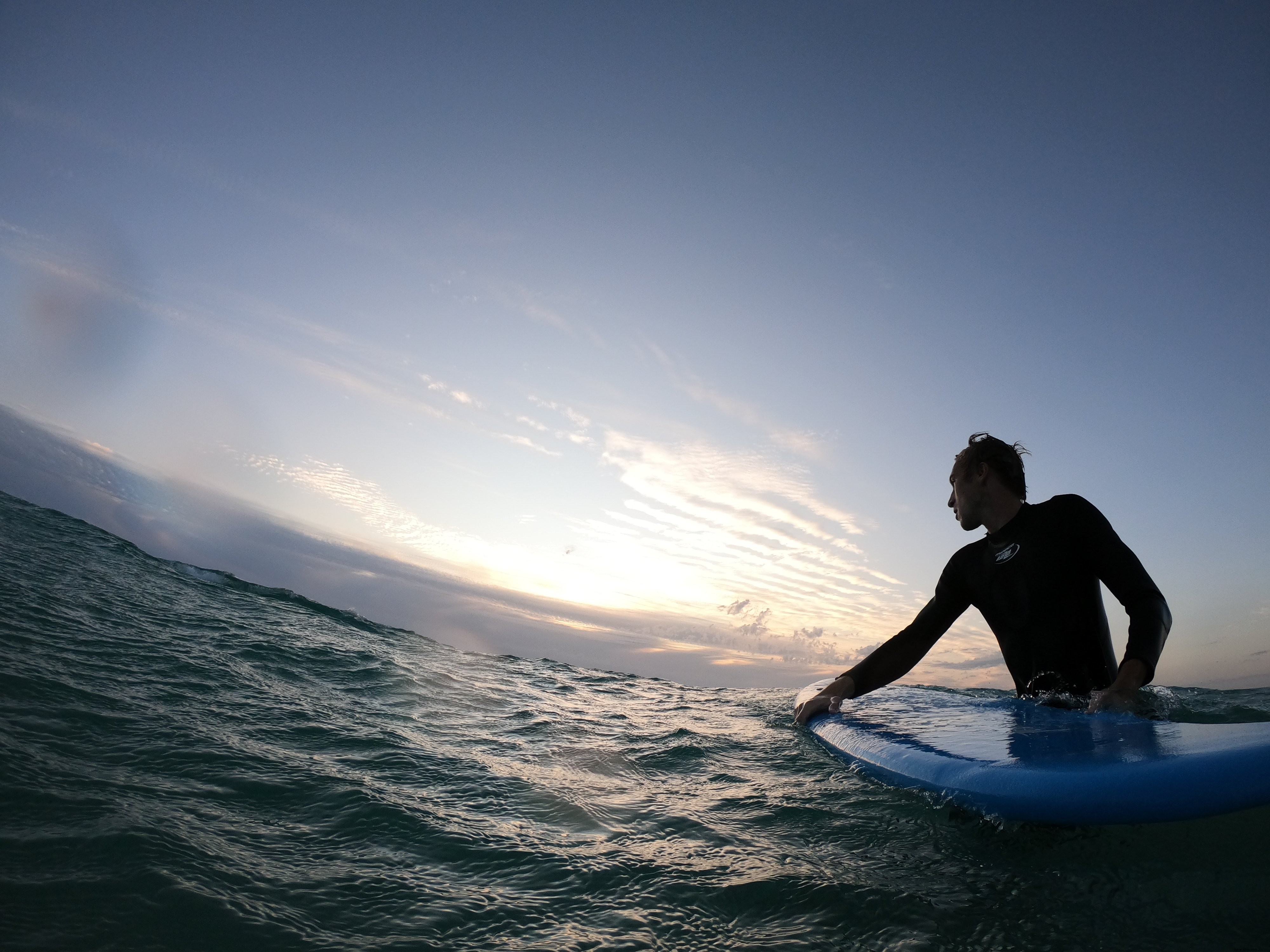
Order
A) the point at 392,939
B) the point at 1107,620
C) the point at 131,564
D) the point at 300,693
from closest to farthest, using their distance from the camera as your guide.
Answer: the point at 392,939
the point at 1107,620
the point at 300,693
the point at 131,564

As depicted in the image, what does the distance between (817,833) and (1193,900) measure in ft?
4.03

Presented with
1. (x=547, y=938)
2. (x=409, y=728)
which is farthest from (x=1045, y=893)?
(x=409, y=728)

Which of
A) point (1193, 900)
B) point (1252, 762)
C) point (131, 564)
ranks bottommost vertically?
point (131, 564)

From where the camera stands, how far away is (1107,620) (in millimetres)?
3656

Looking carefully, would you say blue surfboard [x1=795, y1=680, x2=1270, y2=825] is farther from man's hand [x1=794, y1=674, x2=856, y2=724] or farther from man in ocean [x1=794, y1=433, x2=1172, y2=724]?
man's hand [x1=794, y1=674, x2=856, y2=724]

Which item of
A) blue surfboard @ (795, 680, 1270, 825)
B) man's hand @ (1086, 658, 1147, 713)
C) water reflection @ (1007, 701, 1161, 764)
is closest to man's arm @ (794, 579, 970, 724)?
blue surfboard @ (795, 680, 1270, 825)

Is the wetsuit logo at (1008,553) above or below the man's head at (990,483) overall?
below

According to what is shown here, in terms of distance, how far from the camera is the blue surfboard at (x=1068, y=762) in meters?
2.06

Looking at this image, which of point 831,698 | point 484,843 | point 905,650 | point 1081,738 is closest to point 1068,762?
point 1081,738

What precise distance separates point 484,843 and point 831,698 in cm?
298

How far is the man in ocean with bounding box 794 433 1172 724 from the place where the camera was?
10.7ft

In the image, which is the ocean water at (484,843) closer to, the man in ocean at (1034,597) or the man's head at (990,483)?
the man in ocean at (1034,597)

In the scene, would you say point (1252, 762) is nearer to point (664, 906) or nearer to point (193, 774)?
point (664, 906)

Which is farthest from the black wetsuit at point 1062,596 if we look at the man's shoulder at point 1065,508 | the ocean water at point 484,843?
the ocean water at point 484,843
